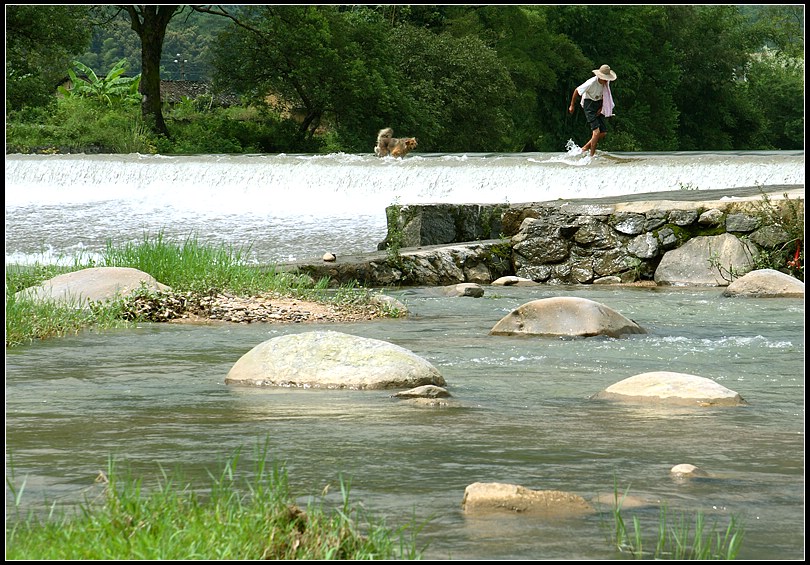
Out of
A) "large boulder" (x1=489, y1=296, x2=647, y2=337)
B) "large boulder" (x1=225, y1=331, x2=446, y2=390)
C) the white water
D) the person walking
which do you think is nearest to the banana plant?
the white water

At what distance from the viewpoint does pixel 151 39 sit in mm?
45500

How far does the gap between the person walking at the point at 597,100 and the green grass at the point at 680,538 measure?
2008 cm

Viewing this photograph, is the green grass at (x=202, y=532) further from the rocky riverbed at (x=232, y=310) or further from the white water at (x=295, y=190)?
the white water at (x=295, y=190)

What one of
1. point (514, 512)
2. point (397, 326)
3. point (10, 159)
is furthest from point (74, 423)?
point (10, 159)

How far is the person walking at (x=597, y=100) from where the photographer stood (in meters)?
24.3

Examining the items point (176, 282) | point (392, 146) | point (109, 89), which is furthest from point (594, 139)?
point (109, 89)

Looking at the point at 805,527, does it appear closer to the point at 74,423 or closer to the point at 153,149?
the point at 74,423

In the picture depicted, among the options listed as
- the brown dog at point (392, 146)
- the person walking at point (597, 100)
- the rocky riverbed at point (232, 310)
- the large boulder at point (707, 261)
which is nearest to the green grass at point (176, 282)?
the rocky riverbed at point (232, 310)

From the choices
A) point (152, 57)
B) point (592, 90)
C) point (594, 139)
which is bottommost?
point (594, 139)

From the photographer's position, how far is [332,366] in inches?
306

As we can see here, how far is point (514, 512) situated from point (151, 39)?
42.9 meters

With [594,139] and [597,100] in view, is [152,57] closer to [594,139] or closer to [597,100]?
[597,100]

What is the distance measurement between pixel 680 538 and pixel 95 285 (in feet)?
28.8

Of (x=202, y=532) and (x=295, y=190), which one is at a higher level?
(x=202, y=532)
